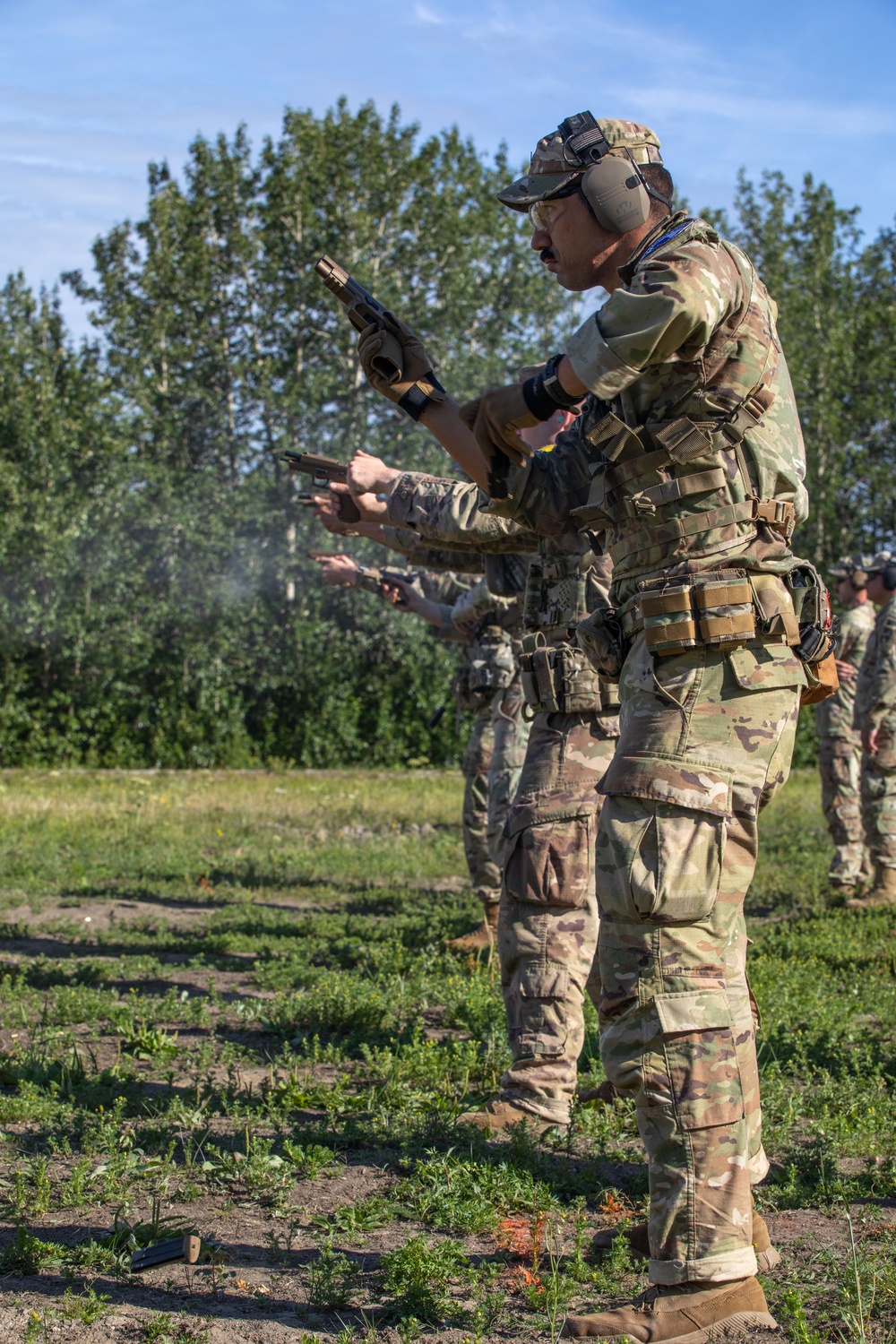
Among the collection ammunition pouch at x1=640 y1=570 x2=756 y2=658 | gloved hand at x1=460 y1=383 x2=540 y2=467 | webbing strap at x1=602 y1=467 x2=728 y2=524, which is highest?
gloved hand at x1=460 y1=383 x2=540 y2=467

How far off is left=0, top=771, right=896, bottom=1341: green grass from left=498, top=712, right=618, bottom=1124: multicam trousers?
223 millimetres

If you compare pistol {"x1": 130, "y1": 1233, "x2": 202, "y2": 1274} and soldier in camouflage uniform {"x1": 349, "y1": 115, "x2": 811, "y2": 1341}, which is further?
pistol {"x1": 130, "y1": 1233, "x2": 202, "y2": 1274}

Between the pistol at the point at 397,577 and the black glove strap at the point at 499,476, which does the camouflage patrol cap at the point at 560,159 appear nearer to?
the black glove strap at the point at 499,476

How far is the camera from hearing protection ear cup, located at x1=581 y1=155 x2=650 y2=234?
10.2ft

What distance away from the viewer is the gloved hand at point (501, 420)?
2879mm

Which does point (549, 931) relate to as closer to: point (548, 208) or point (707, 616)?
point (707, 616)

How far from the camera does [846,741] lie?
9.91 metres

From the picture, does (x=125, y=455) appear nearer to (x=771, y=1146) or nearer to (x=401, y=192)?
(x=401, y=192)

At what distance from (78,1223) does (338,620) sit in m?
20.6

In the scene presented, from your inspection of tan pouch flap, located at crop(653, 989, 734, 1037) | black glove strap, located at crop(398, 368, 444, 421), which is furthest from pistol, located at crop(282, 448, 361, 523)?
tan pouch flap, located at crop(653, 989, 734, 1037)

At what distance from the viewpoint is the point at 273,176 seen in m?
24.5

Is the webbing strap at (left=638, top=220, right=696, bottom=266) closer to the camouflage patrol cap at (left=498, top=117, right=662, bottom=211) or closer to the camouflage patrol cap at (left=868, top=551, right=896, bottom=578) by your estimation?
the camouflage patrol cap at (left=498, top=117, right=662, bottom=211)

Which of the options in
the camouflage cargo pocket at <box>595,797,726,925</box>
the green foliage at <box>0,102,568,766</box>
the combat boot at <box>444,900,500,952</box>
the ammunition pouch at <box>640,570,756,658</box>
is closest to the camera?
the camouflage cargo pocket at <box>595,797,726,925</box>

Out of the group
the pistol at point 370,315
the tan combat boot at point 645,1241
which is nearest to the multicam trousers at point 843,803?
the tan combat boot at point 645,1241
